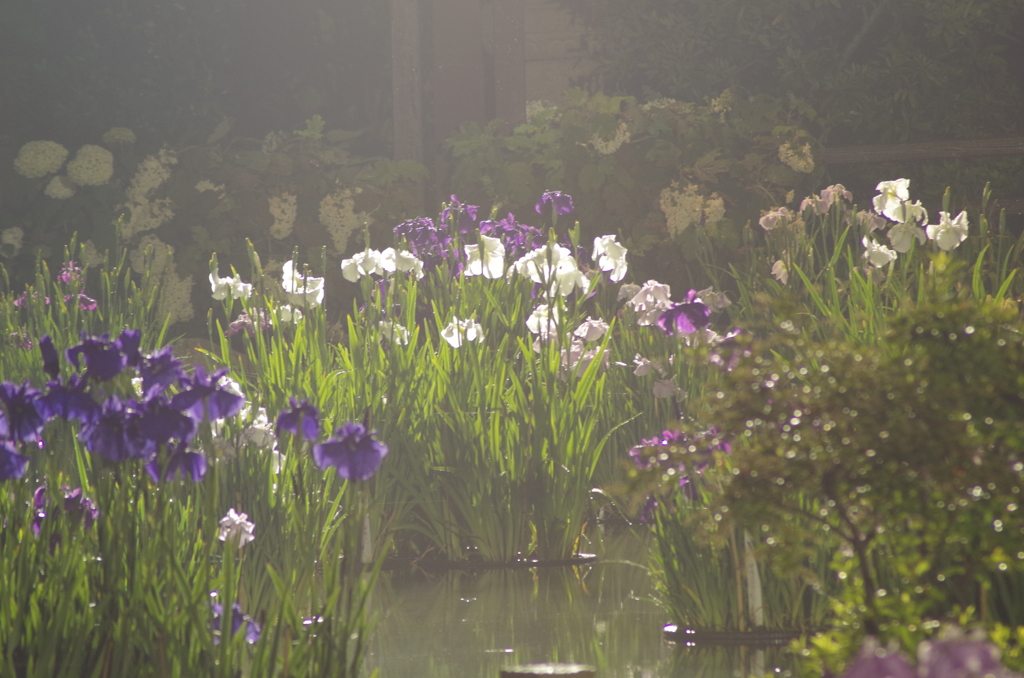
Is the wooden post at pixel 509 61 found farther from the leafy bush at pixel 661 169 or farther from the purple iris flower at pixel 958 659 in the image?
the purple iris flower at pixel 958 659

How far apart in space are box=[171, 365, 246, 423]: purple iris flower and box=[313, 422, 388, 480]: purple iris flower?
18 cm

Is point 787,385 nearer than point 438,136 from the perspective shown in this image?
Yes

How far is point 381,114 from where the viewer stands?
9773mm

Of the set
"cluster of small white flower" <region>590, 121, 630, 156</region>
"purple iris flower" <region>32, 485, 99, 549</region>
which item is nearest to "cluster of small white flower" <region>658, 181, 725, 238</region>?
"cluster of small white flower" <region>590, 121, 630, 156</region>

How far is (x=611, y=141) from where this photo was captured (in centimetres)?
748

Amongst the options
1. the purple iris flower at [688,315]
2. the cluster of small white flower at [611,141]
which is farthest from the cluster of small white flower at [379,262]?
the cluster of small white flower at [611,141]

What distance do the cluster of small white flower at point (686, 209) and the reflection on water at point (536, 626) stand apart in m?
3.31

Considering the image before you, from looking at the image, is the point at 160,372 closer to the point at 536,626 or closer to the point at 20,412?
the point at 20,412

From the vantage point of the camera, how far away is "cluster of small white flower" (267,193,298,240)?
7742mm

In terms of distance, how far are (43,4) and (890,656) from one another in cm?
946

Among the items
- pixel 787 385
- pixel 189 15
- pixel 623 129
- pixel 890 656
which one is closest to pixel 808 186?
pixel 623 129

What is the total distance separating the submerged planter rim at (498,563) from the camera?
3.97 m

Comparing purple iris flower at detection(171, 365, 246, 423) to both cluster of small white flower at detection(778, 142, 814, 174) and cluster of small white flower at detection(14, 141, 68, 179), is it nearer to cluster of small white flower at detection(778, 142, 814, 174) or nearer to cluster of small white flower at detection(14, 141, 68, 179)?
cluster of small white flower at detection(778, 142, 814, 174)

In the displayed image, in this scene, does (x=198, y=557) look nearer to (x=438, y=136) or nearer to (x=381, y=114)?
(x=438, y=136)
